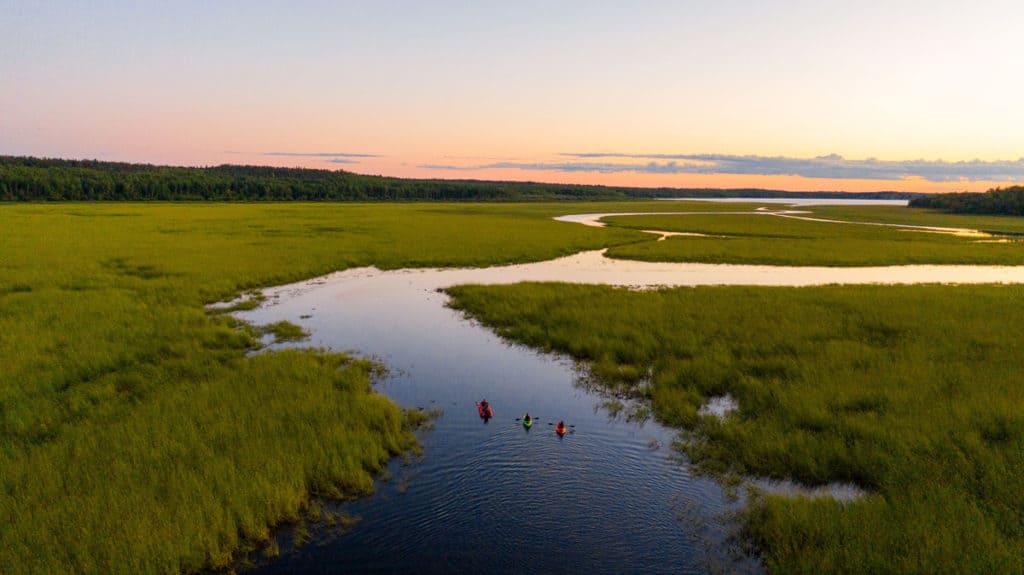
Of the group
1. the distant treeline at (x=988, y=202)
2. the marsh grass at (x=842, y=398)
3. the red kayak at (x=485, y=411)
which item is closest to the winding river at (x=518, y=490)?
the red kayak at (x=485, y=411)

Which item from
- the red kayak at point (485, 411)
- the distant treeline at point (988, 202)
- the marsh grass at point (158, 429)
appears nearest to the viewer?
the marsh grass at point (158, 429)

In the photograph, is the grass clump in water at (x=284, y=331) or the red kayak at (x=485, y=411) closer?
the red kayak at (x=485, y=411)

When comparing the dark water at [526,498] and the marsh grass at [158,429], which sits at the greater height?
the marsh grass at [158,429]

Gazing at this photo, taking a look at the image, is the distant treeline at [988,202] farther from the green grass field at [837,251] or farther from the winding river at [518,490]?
the winding river at [518,490]

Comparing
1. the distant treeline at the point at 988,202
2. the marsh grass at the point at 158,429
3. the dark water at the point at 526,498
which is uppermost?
the distant treeline at the point at 988,202

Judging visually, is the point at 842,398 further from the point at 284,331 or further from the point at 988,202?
the point at 988,202

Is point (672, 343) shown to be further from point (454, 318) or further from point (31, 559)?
point (31, 559)

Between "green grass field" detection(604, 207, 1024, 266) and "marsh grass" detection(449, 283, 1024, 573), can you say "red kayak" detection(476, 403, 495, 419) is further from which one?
"green grass field" detection(604, 207, 1024, 266)
